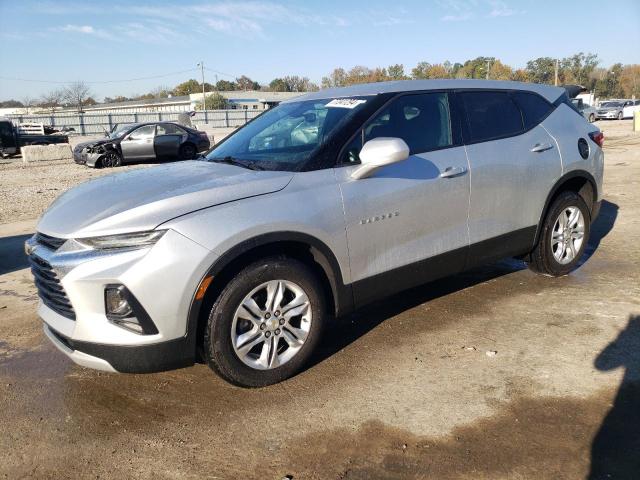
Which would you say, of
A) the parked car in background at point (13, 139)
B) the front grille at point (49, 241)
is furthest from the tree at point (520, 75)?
the front grille at point (49, 241)

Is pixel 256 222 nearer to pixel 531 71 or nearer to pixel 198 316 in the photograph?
pixel 198 316

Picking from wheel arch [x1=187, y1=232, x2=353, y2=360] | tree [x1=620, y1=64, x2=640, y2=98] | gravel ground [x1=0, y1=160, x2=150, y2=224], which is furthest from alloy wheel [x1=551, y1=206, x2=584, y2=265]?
tree [x1=620, y1=64, x2=640, y2=98]

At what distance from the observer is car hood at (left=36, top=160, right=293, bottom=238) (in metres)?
2.86

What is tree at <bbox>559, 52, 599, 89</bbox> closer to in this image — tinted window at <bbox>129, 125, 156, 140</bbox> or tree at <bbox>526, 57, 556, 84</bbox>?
tree at <bbox>526, 57, 556, 84</bbox>

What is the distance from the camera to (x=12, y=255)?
654 centimetres

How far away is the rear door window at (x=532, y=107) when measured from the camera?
461 cm

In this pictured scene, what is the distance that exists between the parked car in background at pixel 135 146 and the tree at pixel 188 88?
105969mm

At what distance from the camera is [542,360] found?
3.47 meters

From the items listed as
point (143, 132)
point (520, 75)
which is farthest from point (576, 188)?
point (520, 75)

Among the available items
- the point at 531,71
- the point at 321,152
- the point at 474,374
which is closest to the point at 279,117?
the point at 321,152

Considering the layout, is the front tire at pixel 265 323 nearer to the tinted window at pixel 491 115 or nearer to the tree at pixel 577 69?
the tinted window at pixel 491 115

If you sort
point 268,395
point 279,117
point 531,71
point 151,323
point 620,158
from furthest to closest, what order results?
point 531,71 → point 620,158 → point 279,117 → point 268,395 → point 151,323

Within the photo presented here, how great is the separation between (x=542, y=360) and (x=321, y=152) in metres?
1.96

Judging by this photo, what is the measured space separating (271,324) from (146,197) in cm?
102
